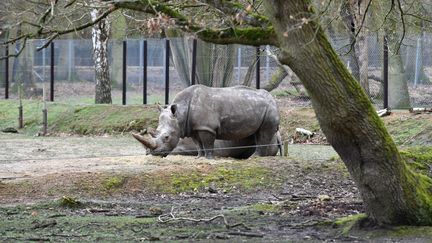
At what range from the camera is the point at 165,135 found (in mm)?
18219

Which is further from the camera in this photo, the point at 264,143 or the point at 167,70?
the point at 167,70

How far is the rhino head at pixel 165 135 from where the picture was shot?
59.7ft

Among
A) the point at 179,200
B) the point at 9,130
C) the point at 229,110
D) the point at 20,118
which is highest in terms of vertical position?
the point at 229,110

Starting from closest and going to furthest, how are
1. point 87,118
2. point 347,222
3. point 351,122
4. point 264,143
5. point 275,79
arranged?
point 351,122
point 347,222
point 264,143
point 87,118
point 275,79

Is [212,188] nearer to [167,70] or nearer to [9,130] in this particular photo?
[9,130]

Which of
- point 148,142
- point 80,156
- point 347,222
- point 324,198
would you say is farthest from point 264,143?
point 347,222

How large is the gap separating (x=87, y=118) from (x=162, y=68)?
5.01 m

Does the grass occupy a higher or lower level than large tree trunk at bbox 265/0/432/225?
lower

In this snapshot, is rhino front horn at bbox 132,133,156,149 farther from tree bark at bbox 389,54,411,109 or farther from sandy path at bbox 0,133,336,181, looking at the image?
tree bark at bbox 389,54,411,109

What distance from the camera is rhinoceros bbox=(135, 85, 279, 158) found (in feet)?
59.8

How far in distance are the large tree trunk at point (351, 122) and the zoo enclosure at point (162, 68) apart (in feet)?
46.2

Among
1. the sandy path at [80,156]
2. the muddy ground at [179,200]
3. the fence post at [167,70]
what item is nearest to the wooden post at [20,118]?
the sandy path at [80,156]

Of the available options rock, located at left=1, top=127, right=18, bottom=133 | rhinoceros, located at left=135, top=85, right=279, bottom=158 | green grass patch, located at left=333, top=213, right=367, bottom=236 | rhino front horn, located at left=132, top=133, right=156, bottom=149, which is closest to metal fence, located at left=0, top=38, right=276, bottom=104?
rock, located at left=1, top=127, right=18, bottom=133

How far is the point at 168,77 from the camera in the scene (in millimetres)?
30734
